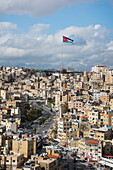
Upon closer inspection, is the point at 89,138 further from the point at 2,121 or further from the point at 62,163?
the point at 2,121

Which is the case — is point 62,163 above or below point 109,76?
below

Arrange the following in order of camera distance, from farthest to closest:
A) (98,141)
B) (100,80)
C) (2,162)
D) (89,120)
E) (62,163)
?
(100,80)
(89,120)
(98,141)
(62,163)
(2,162)

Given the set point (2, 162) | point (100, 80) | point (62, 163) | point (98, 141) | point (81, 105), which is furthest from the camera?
point (100, 80)

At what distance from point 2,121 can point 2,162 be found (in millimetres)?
11444

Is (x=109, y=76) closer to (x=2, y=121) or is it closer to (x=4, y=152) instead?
(x=2, y=121)

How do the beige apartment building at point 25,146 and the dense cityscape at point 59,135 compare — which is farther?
the beige apartment building at point 25,146

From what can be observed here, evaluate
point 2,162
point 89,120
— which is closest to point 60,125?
point 89,120

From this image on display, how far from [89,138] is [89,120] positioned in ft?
21.0

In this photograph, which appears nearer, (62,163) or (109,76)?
(62,163)

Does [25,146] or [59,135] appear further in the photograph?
[59,135]

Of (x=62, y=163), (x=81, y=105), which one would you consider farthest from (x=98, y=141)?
(x=81, y=105)

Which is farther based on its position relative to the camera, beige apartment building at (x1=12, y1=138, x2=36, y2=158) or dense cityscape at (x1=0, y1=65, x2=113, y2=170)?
Answer: beige apartment building at (x1=12, y1=138, x2=36, y2=158)

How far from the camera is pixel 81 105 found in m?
36.3

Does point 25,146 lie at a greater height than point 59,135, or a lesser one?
greater
